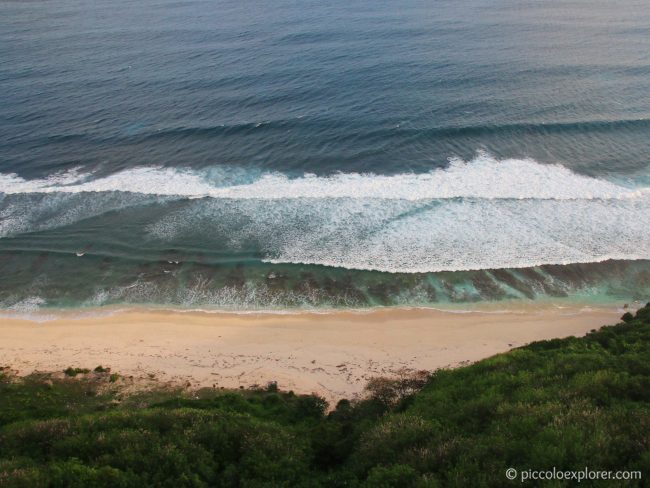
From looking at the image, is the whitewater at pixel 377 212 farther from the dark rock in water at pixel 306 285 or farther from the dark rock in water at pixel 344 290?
the dark rock in water at pixel 306 285

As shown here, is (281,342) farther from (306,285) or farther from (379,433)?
(379,433)

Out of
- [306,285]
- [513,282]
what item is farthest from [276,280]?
[513,282]

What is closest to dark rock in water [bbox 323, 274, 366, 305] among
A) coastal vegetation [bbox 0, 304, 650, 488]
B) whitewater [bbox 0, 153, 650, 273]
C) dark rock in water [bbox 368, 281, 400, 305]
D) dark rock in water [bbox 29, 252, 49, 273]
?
dark rock in water [bbox 368, 281, 400, 305]

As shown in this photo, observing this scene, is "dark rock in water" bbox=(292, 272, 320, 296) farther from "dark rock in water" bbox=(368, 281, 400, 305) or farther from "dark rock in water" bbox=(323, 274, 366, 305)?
"dark rock in water" bbox=(368, 281, 400, 305)

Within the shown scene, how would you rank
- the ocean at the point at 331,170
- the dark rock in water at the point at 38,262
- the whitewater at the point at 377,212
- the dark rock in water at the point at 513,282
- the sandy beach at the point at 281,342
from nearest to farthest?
1. the sandy beach at the point at 281,342
2. the dark rock in water at the point at 513,282
3. the ocean at the point at 331,170
4. the whitewater at the point at 377,212
5. the dark rock in water at the point at 38,262

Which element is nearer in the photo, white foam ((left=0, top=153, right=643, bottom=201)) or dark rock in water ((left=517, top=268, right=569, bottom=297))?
dark rock in water ((left=517, top=268, right=569, bottom=297))

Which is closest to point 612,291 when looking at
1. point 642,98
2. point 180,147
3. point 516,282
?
point 516,282

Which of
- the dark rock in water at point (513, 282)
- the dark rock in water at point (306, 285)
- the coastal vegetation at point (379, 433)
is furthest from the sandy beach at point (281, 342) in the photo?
the coastal vegetation at point (379, 433)
